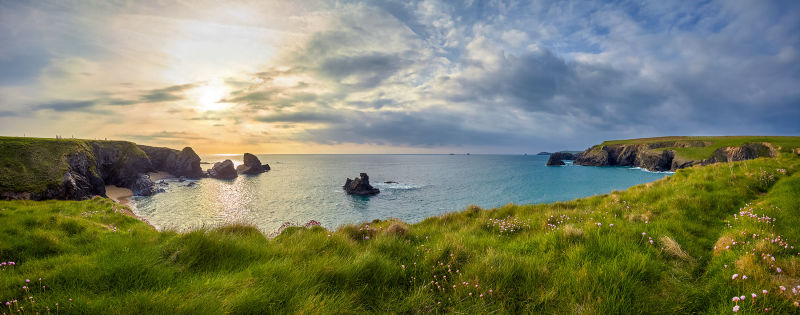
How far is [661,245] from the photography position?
16.5ft

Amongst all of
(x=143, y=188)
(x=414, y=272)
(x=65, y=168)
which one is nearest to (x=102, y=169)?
(x=143, y=188)

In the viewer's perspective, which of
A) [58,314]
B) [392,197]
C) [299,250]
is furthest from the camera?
[392,197]

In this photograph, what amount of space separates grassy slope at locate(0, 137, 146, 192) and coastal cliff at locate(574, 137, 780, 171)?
17083 cm

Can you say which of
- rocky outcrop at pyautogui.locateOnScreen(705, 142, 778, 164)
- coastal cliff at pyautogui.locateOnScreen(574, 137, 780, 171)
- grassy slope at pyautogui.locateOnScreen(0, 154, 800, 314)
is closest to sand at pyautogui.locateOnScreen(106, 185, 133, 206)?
grassy slope at pyautogui.locateOnScreen(0, 154, 800, 314)

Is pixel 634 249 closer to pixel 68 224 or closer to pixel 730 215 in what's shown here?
pixel 730 215

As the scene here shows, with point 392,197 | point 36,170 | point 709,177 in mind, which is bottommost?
point 392,197

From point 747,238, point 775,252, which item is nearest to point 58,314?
point 775,252

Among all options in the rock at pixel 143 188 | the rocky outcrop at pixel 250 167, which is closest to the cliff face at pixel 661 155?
the rock at pixel 143 188

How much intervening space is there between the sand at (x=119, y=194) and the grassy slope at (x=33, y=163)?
38.6 ft

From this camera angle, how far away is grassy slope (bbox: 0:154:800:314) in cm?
321

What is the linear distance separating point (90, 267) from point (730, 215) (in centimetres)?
1405

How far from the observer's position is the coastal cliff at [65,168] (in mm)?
43844

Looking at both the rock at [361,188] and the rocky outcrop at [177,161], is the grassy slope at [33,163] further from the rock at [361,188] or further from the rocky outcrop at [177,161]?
the rocky outcrop at [177,161]

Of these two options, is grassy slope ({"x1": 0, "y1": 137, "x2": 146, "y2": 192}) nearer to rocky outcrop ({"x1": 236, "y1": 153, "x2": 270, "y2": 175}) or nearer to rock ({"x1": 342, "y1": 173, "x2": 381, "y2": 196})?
rock ({"x1": 342, "y1": 173, "x2": 381, "y2": 196})
